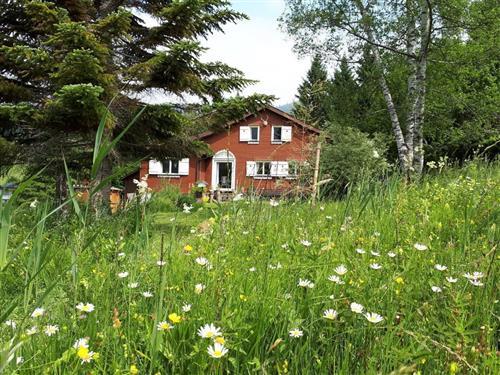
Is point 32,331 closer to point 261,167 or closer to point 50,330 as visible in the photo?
point 50,330

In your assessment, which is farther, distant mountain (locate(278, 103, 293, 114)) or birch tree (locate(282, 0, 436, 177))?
birch tree (locate(282, 0, 436, 177))

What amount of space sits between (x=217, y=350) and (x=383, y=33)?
13.4 metres

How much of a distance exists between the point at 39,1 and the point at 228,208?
588 centimetres

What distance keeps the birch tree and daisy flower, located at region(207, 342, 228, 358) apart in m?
10.8

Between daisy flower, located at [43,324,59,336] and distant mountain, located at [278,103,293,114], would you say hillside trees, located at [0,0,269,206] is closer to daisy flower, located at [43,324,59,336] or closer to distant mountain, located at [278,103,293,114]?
distant mountain, located at [278,103,293,114]

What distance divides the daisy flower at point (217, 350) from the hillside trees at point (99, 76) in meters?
5.43

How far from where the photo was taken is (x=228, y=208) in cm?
269

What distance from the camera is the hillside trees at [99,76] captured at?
639 centimetres

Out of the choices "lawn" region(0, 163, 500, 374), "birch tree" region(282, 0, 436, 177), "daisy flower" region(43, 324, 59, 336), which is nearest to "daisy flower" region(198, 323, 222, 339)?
"lawn" region(0, 163, 500, 374)

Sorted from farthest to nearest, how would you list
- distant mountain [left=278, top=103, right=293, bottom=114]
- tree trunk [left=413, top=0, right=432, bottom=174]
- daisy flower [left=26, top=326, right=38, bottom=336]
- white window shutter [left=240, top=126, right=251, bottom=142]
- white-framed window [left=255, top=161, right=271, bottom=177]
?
white window shutter [left=240, top=126, right=251, bottom=142] → tree trunk [left=413, top=0, right=432, bottom=174] → distant mountain [left=278, top=103, right=293, bottom=114] → white-framed window [left=255, top=161, right=271, bottom=177] → daisy flower [left=26, top=326, right=38, bottom=336]

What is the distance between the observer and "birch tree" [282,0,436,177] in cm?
1184

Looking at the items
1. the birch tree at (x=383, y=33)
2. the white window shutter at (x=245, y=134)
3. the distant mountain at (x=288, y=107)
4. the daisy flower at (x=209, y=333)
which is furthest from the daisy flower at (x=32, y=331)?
the white window shutter at (x=245, y=134)

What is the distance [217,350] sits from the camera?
1.02m

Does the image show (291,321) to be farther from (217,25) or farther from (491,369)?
(217,25)
